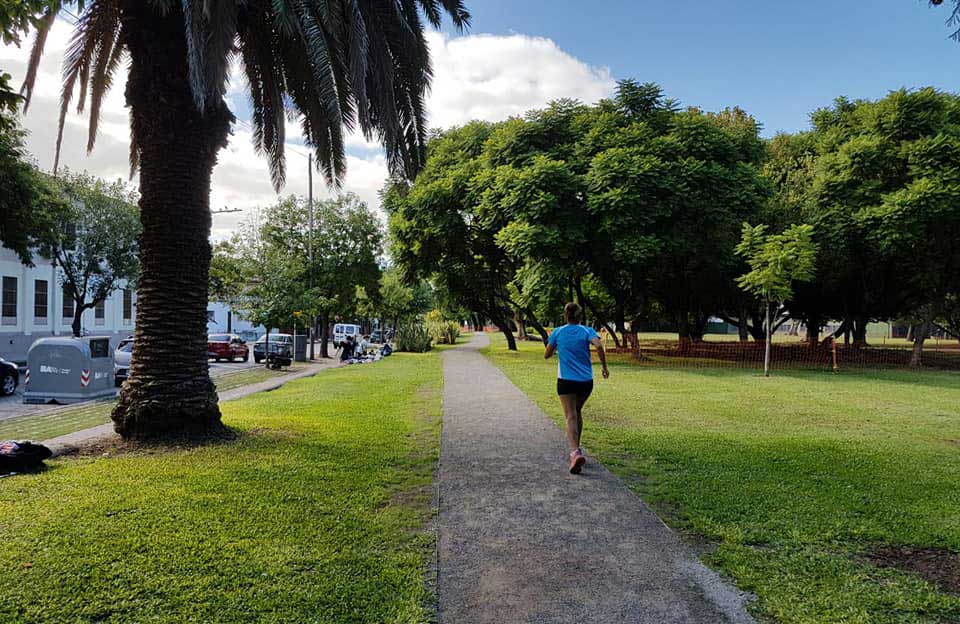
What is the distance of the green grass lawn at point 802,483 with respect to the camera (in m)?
3.55

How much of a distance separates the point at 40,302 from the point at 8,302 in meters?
2.08

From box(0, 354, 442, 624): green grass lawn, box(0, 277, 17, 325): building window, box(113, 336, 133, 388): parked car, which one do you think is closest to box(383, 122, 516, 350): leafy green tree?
box(113, 336, 133, 388): parked car

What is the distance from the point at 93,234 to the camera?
91.0ft

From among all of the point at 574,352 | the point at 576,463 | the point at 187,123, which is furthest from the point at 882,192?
the point at 187,123

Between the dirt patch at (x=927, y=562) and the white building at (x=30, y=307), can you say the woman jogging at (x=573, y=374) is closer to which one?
the dirt patch at (x=927, y=562)

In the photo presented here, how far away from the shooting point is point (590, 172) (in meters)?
22.1

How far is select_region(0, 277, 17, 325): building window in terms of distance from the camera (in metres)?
28.3

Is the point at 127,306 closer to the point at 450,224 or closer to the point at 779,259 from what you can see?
the point at 450,224

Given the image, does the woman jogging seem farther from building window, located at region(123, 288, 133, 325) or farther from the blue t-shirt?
building window, located at region(123, 288, 133, 325)

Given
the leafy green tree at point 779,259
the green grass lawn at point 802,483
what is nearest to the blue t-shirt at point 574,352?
the green grass lawn at point 802,483

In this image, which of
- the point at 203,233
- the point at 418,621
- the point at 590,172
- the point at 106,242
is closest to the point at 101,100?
the point at 203,233

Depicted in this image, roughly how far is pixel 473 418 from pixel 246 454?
13.5 ft

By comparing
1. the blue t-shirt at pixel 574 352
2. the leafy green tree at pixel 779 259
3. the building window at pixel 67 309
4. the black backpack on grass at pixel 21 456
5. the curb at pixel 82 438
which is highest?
the leafy green tree at pixel 779 259

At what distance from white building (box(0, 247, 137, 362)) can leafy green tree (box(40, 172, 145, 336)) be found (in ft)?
5.15
